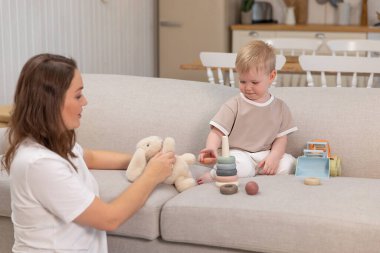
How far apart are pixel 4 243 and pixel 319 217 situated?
1.12 metres

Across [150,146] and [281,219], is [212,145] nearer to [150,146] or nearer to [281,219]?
[150,146]

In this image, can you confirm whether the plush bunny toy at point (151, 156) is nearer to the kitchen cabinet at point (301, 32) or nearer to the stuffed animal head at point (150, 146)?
the stuffed animal head at point (150, 146)

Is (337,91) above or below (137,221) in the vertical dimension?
above

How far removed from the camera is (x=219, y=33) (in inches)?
229

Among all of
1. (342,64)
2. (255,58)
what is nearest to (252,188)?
(255,58)

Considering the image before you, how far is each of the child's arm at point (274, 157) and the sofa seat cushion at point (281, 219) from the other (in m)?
0.25

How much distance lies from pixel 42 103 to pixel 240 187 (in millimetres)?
869

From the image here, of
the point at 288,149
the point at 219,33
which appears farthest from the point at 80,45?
the point at 288,149

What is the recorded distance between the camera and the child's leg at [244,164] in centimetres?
258

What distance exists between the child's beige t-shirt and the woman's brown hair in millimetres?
978

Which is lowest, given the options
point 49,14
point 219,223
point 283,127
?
point 219,223

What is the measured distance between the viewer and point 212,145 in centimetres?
262

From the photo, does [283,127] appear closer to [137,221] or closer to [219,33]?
[137,221]

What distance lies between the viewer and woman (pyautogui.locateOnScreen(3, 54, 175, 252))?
1741 mm
